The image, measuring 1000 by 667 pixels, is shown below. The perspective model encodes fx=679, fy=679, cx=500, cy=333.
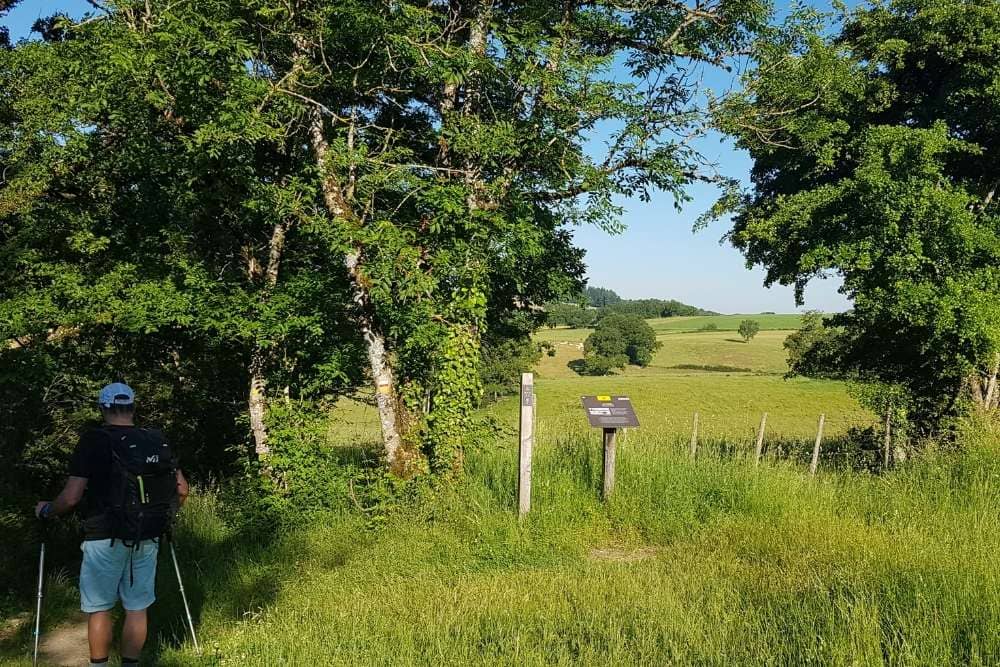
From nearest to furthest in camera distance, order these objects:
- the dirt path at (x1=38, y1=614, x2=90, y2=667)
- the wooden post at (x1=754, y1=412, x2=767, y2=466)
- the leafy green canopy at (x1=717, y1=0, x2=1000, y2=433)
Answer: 1. the dirt path at (x1=38, y1=614, x2=90, y2=667)
2. the wooden post at (x1=754, y1=412, x2=767, y2=466)
3. the leafy green canopy at (x1=717, y1=0, x2=1000, y2=433)

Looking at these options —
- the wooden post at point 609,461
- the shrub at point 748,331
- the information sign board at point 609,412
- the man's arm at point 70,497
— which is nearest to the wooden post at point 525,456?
the information sign board at point 609,412

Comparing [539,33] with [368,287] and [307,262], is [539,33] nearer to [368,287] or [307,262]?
[368,287]

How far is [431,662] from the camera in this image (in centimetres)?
418

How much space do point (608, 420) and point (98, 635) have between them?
509 cm

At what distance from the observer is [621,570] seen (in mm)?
5840

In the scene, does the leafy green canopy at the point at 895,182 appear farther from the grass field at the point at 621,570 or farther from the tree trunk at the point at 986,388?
the grass field at the point at 621,570

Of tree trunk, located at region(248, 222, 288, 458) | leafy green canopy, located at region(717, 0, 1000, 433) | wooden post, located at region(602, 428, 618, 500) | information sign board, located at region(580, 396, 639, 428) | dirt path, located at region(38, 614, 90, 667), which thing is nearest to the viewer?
dirt path, located at region(38, 614, 90, 667)

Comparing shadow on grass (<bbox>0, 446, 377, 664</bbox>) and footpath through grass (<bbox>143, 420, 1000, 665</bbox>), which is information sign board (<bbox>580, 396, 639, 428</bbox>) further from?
shadow on grass (<bbox>0, 446, 377, 664</bbox>)

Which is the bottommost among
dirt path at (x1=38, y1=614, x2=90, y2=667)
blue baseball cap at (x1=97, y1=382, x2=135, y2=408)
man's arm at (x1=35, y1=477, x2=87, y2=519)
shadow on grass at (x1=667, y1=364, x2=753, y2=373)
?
shadow on grass at (x1=667, y1=364, x2=753, y2=373)

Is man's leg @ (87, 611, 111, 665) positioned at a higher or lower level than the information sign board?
lower

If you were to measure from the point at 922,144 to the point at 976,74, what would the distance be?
244 centimetres

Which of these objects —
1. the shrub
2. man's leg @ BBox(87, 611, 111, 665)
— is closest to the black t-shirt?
man's leg @ BBox(87, 611, 111, 665)

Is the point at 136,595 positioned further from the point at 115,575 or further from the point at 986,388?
the point at 986,388

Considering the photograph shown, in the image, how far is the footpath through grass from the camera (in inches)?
167
